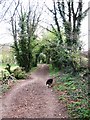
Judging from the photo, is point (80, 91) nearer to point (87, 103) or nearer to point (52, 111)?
point (87, 103)

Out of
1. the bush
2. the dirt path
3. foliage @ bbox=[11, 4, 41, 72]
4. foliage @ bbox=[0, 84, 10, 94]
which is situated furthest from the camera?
foliage @ bbox=[11, 4, 41, 72]

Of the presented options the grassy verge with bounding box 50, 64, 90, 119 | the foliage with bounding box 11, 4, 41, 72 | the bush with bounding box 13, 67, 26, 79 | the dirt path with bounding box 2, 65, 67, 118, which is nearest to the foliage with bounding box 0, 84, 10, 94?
the dirt path with bounding box 2, 65, 67, 118

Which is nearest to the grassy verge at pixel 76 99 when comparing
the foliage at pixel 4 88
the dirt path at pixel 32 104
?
the dirt path at pixel 32 104

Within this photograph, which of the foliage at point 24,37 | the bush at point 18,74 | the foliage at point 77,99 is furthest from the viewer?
the foliage at point 24,37

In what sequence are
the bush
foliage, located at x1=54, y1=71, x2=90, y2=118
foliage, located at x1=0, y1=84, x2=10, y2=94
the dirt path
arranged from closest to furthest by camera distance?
foliage, located at x1=54, y1=71, x2=90, y2=118 < the dirt path < foliage, located at x1=0, y1=84, x2=10, y2=94 < the bush

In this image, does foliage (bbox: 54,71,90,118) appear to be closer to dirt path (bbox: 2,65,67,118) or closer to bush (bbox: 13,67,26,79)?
dirt path (bbox: 2,65,67,118)

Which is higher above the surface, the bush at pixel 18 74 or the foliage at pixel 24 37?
the foliage at pixel 24 37

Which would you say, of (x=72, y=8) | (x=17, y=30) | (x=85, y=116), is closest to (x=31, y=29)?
(x=17, y=30)

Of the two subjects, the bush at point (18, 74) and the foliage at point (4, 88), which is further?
the bush at point (18, 74)

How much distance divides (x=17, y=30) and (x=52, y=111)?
48.3ft

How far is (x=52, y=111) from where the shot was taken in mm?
8320

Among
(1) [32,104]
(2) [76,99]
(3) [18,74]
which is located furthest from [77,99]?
(3) [18,74]

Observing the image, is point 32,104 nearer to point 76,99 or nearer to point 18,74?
point 76,99

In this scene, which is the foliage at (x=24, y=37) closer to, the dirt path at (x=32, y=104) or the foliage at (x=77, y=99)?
the dirt path at (x=32, y=104)
